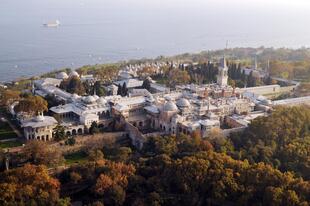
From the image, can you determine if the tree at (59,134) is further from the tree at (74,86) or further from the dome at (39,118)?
the tree at (74,86)

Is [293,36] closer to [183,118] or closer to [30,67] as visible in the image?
[30,67]

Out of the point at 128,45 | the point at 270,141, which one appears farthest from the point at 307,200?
the point at 128,45

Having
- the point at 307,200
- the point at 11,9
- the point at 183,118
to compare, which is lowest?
the point at 307,200

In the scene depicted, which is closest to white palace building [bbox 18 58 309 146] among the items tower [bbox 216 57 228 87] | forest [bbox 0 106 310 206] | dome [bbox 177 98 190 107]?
dome [bbox 177 98 190 107]

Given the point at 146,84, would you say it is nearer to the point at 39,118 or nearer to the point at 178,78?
the point at 178,78

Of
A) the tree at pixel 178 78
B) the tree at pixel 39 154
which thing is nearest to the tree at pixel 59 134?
the tree at pixel 39 154
